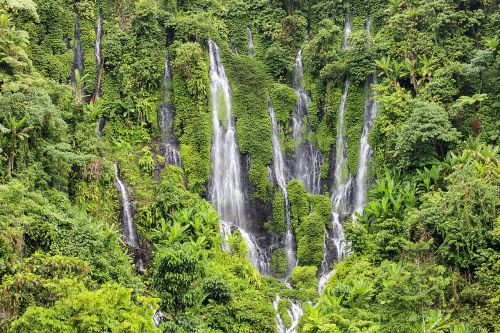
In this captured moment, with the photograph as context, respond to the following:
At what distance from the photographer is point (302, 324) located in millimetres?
20109

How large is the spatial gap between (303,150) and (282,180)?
2021mm

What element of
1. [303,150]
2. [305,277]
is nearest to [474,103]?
[303,150]

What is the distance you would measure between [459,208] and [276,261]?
812 cm

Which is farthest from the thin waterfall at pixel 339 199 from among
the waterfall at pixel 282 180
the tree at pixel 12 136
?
the tree at pixel 12 136

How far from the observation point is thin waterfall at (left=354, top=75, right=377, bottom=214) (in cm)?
2717

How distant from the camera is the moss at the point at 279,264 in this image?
2573cm

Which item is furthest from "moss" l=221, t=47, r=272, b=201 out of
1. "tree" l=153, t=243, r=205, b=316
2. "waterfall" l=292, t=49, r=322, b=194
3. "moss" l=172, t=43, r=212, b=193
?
"tree" l=153, t=243, r=205, b=316

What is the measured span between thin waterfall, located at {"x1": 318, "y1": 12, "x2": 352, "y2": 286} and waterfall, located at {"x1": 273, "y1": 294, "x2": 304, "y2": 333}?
2.34 meters

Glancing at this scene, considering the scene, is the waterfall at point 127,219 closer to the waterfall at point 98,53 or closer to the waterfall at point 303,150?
the waterfall at point 98,53

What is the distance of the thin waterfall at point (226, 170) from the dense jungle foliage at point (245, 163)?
1.43ft

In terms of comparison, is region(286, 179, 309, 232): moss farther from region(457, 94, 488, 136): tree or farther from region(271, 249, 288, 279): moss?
region(457, 94, 488, 136): tree

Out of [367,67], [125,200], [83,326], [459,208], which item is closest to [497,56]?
[367,67]

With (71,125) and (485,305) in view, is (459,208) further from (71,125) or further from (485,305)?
(71,125)

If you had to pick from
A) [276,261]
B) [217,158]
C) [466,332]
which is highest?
[217,158]
